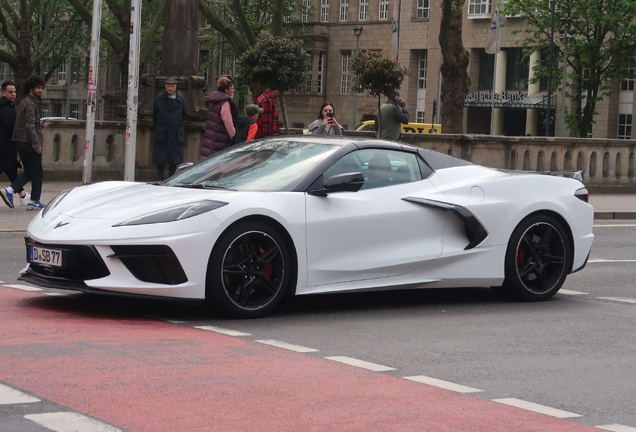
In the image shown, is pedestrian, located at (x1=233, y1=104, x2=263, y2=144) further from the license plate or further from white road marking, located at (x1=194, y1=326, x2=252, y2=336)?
white road marking, located at (x1=194, y1=326, x2=252, y2=336)

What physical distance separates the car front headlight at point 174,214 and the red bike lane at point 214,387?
29.8 inches

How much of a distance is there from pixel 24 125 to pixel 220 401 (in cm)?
1205

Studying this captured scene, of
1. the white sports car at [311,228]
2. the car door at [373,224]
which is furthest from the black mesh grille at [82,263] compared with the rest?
the car door at [373,224]

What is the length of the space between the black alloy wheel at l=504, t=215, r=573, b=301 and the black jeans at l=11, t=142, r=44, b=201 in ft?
29.9

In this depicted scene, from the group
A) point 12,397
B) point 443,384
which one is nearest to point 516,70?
point 443,384

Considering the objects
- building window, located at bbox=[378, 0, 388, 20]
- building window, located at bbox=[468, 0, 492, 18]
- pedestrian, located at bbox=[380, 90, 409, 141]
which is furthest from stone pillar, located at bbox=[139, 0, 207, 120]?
building window, located at bbox=[378, 0, 388, 20]

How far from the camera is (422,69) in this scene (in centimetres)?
7650

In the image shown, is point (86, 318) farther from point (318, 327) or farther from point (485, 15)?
point (485, 15)

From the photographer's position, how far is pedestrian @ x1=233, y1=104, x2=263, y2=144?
1773 cm

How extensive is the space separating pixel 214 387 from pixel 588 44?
56052 millimetres

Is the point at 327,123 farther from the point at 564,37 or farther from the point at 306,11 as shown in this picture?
the point at 306,11

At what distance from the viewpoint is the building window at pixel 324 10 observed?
269 ft

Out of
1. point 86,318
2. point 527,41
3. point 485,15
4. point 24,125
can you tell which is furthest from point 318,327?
point 485,15

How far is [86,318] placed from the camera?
835cm
